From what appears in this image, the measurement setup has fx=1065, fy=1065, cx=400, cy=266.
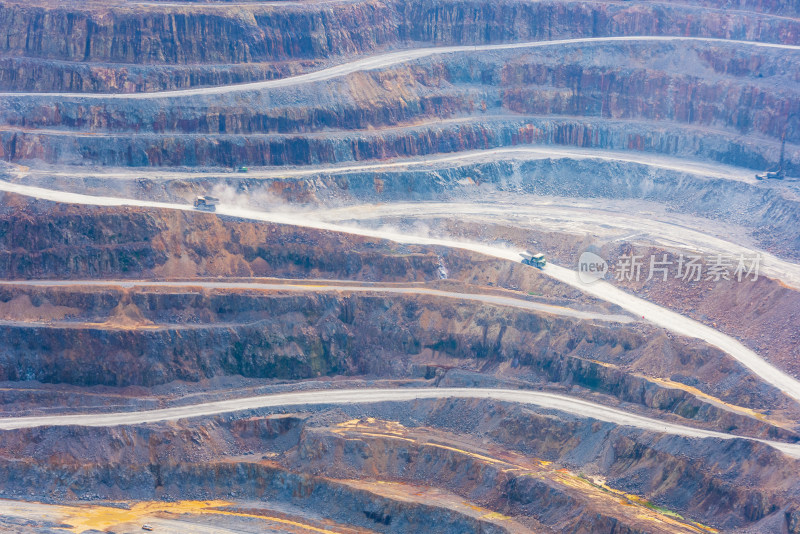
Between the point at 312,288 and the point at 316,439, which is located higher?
the point at 312,288

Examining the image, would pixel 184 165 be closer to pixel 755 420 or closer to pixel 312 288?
pixel 312 288

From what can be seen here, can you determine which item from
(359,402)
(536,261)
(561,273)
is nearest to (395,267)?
(536,261)

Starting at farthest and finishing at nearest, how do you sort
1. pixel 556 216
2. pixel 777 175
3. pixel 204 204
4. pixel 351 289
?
pixel 777 175 → pixel 556 216 → pixel 204 204 → pixel 351 289

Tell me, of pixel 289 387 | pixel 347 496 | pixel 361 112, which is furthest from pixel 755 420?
pixel 361 112

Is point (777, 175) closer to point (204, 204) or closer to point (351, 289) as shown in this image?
point (351, 289)

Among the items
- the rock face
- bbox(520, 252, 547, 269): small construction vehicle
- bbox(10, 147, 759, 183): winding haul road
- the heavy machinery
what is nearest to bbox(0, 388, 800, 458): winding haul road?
bbox(520, 252, 547, 269): small construction vehicle

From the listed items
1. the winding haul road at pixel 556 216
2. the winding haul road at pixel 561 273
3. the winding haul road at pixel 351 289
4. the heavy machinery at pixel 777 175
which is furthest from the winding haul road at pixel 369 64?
the winding haul road at pixel 351 289
